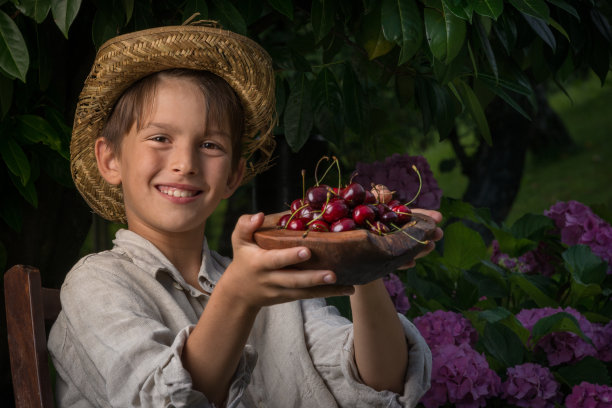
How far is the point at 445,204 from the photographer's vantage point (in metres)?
3.03

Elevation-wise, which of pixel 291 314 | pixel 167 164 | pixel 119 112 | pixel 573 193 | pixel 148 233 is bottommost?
pixel 573 193

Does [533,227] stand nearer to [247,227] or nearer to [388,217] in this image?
[388,217]

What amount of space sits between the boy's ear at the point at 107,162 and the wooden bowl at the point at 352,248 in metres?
0.67

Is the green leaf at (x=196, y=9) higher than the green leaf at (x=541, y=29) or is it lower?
higher

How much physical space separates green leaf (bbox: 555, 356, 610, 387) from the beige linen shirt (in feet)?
2.65

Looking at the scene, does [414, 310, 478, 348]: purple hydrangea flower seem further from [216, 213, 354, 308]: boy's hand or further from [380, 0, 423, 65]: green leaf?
[216, 213, 354, 308]: boy's hand

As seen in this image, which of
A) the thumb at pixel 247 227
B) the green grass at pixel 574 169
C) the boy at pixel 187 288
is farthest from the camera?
the green grass at pixel 574 169

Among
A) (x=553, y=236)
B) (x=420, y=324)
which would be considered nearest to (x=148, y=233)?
(x=420, y=324)

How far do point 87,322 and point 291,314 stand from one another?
49 centimetres

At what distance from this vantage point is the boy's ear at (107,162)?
1769 millimetres

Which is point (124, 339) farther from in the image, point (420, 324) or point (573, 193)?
point (573, 193)

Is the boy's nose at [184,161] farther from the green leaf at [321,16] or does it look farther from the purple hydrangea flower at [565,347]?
the purple hydrangea flower at [565,347]

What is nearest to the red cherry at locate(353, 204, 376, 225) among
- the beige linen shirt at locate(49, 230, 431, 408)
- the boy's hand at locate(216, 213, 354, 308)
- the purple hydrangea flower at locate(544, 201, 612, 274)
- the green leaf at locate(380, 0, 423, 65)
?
the boy's hand at locate(216, 213, 354, 308)

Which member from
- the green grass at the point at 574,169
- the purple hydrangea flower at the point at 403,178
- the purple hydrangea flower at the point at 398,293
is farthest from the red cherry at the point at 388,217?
the green grass at the point at 574,169
